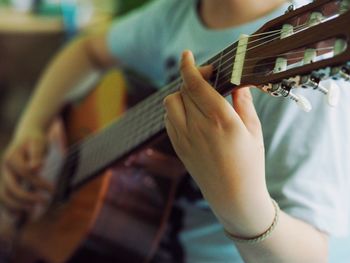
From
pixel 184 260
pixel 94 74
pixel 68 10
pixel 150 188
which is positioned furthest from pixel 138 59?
pixel 68 10

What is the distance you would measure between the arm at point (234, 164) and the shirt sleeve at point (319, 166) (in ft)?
0.07

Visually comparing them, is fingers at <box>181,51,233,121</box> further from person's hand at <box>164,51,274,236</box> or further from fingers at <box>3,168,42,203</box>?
fingers at <box>3,168,42,203</box>

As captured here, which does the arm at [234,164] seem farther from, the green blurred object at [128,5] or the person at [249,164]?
the green blurred object at [128,5]

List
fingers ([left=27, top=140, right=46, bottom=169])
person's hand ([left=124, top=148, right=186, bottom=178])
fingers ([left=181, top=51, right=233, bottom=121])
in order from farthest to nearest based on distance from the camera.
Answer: fingers ([left=27, top=140, right=46, bottom=169])
person's hand ([left=124, top=148, right=186, bottom=178])
fingers ([left=181, top=51, right=233, bottom=121])

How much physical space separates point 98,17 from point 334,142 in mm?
1250

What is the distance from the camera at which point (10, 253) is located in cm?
103

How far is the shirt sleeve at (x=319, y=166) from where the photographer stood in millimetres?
595

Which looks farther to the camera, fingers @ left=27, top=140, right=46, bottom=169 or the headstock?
fingers @ left=27, top=140, right=46, bottom=169

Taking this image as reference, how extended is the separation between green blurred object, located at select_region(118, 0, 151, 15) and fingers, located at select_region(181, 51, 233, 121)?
90 centimetres

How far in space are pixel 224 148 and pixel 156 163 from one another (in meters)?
0.31

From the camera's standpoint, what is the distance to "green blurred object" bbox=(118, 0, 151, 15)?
146 centimetres

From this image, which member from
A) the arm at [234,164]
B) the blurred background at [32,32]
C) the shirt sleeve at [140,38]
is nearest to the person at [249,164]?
the arm at [234,164]

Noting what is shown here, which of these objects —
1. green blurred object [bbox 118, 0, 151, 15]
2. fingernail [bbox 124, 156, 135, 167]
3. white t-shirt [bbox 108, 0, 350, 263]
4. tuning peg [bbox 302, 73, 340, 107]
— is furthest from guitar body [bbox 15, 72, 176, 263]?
green blurred object [bbox 118, 0, 151, 15]

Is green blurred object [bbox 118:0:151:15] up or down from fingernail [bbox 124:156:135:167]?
down
